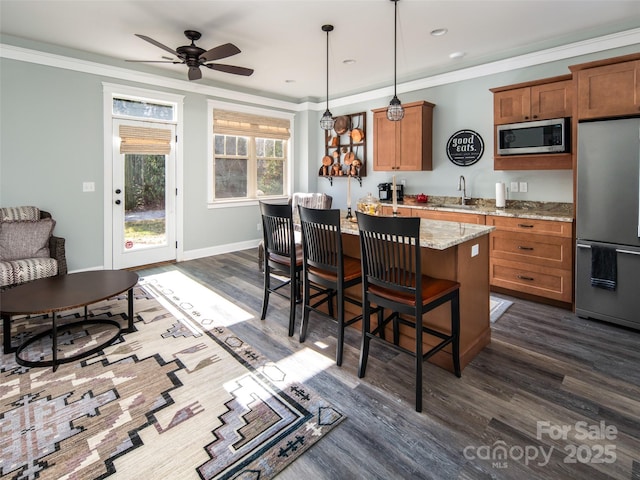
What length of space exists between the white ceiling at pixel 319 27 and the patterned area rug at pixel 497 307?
9.19ft

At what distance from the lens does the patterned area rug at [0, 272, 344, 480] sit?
1728 millimetres

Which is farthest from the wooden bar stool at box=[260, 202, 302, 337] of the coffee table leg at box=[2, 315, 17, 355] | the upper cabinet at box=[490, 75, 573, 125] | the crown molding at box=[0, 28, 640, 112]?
the crown molding at box=[0, 28, 640, 112]

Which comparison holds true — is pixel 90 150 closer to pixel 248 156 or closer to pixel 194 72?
pixel 194 72

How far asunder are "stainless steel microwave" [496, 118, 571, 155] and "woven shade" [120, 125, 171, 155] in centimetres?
445

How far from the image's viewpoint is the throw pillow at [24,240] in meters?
3.73

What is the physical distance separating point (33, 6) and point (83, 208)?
224 cm

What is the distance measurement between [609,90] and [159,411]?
4.25 m

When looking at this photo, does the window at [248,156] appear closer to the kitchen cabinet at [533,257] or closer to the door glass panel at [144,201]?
the door glass panel at [144,201]

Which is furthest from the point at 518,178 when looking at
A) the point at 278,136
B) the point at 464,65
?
the point at 278,136

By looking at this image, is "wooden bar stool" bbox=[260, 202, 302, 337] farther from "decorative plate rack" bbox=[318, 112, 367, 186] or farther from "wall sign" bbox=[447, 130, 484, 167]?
"decorative plate rack" bbox=[318, 112, 367, 186]

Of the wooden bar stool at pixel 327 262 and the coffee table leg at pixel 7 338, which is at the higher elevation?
the wooden bar stool at pixel 327 262

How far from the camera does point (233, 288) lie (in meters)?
4.36

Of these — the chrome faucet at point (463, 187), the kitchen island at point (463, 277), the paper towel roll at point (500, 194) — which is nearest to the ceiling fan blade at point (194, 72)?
the kitchen island at point (463, 277)

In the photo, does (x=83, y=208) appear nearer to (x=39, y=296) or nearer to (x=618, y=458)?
(x=39, y=296)
